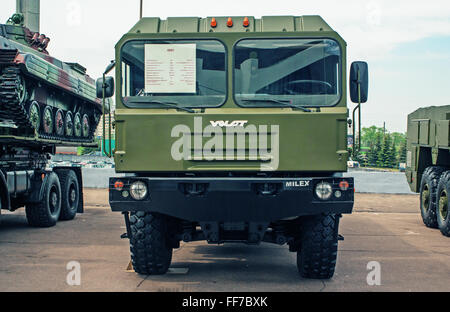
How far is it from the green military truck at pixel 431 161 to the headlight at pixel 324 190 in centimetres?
541

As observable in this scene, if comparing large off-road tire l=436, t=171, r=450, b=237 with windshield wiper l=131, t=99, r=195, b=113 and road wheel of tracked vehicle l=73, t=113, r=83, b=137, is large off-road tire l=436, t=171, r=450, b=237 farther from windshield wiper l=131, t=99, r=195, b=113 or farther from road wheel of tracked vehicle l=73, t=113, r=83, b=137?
road wheel of tracked vehicle l=73, t=113, r=83, b=137

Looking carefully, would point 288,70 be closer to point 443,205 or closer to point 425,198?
point 443,205

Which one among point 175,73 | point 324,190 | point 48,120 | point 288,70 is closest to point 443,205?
point 324,190

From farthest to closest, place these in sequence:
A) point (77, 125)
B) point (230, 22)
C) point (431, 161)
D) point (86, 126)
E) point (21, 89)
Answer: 1. point (86, 126)
2. point (77, 125)
3. point (431, 161)
4. point (21, 89)
5. point (230, 22)

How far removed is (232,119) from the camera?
6.32 metres

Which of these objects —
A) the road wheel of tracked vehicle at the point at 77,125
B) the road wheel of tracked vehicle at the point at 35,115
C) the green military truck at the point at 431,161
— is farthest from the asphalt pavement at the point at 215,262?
the road wheel of tracked vehicle at the point at 77,125

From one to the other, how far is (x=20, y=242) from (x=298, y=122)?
559 centimetres

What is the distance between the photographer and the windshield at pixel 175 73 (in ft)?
21.2

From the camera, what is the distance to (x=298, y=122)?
6293 millimetres

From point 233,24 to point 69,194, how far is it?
7817mm

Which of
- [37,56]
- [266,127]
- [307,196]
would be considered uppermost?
[37,56]

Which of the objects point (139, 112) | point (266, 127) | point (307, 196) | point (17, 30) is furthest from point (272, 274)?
point (17, 30)

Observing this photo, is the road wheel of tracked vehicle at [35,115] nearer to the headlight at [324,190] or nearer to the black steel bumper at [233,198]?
the black steel bumper at [233,198]
